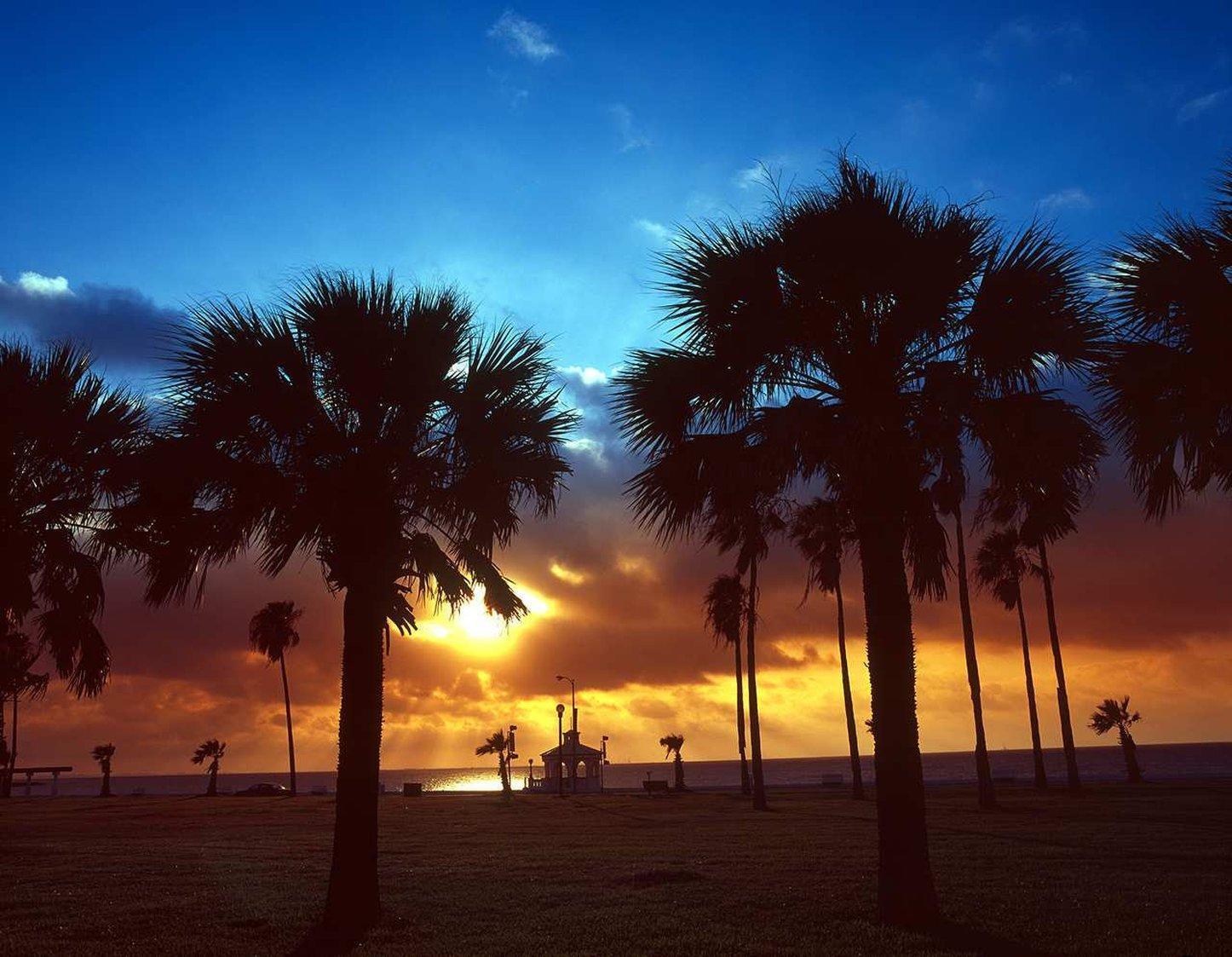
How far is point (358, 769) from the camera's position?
12.5m

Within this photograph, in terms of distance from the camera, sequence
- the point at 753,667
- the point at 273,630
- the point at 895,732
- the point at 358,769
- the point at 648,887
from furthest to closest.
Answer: the point at 273,630
the point at 753,667
the point at 648,887
the point at 358,769
the point at 895,732

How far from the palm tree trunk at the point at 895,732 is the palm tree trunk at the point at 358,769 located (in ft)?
21.2

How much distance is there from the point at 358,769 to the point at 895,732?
22.9ft

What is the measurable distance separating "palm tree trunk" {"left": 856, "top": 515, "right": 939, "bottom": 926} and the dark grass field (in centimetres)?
54

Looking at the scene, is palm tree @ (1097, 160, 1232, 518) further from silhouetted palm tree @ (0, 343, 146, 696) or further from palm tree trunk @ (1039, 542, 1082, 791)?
palm tree trunk @ (1039, 542, 1082, 791)

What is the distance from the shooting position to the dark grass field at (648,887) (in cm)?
1128

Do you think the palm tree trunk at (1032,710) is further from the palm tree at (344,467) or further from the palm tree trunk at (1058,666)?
the palm tree at (344,467)

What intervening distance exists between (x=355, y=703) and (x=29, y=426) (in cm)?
812

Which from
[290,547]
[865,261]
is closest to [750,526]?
[865,261]

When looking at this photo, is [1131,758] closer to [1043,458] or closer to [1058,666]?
[1058,666]

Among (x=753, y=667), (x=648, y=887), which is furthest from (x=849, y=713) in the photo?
(x=648, y=887)

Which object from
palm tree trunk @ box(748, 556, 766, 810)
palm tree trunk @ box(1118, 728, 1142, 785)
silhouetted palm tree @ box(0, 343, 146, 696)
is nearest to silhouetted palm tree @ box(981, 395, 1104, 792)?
silhouetted palm tree @ box(0, 343, 146, 696)

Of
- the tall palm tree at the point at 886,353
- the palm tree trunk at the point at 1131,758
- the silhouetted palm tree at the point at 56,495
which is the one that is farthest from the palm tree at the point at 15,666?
the palm tree trunk at the point at 1131,758

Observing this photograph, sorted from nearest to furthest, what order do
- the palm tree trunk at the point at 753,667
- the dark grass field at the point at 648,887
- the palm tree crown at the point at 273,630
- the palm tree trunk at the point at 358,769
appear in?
the dark grass field at the point at 648,887 → the palm tree trunk at the point at 358,769 → the palm tree trunk at the point at 753,667 → the palm tree crown at the point at 273,630
